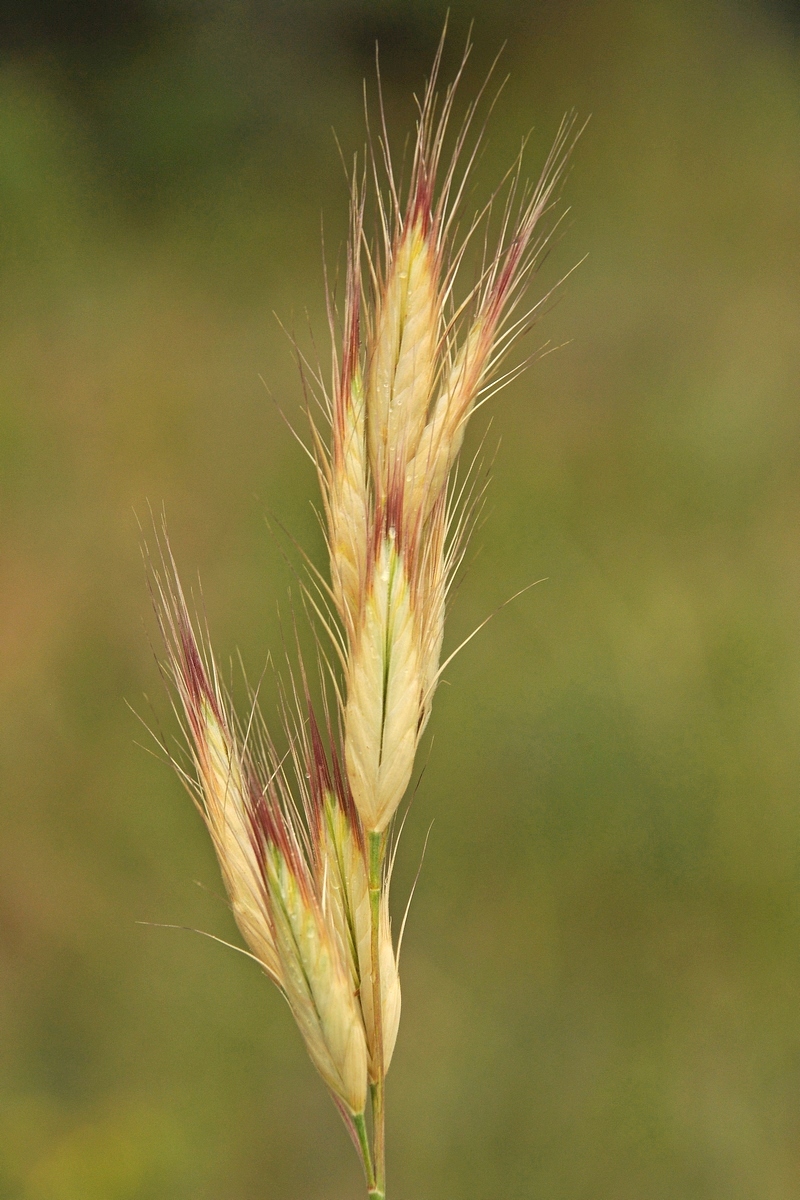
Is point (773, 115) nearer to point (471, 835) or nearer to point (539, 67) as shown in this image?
point (539, 67)

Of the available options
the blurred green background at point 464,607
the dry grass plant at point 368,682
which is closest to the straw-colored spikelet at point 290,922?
the dry grass plant at point 368,682

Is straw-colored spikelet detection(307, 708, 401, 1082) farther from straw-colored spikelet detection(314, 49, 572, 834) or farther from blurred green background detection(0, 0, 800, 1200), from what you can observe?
blurred green background detection(0, 0, 800, 1200)

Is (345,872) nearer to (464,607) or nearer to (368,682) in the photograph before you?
(368,682)

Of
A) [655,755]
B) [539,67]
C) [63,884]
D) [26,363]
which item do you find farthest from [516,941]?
[539,67]

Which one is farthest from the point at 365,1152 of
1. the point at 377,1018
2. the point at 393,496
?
the point at 393,496

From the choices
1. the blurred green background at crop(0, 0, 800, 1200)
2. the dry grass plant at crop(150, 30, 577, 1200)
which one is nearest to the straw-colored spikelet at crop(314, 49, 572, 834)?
the dry grass plant at crop(150, 30, 577, 1200)

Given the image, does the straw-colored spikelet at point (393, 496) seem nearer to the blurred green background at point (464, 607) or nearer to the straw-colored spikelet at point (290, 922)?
the straw-colored spikelet at point (290, 922)
